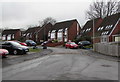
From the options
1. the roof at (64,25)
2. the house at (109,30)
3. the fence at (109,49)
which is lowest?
the fence at (109,49)

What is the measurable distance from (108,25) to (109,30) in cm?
335

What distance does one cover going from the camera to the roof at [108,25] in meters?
42.2

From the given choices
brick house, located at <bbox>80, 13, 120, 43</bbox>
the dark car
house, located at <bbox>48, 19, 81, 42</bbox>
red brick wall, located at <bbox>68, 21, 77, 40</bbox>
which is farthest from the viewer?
house, located at <bbox>48, 19, 81, 42</bbox>

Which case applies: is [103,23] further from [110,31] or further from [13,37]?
[13,37]

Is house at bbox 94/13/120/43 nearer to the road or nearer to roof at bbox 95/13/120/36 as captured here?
roof at bbox 95/13/120/36

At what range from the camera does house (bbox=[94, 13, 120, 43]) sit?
4047cm

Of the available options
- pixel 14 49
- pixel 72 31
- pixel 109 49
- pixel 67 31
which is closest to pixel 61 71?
pixel 14 49

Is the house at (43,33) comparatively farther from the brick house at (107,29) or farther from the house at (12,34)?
the brick house at (107,29)

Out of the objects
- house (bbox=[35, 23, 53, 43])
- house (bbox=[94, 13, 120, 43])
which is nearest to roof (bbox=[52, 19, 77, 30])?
house (bbox=[35, 23, 53, 43])

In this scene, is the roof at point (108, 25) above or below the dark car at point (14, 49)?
above

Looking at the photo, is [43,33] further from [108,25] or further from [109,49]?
[109,49]

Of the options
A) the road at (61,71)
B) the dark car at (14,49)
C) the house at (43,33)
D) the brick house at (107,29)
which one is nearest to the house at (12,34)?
the house at (43,33)

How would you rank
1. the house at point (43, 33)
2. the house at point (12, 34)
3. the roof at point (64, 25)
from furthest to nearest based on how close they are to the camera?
1. the house at point (12, 34)
2. the house at point (43, 33)
3. the roof at point (64, 25)

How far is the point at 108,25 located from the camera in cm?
4481
